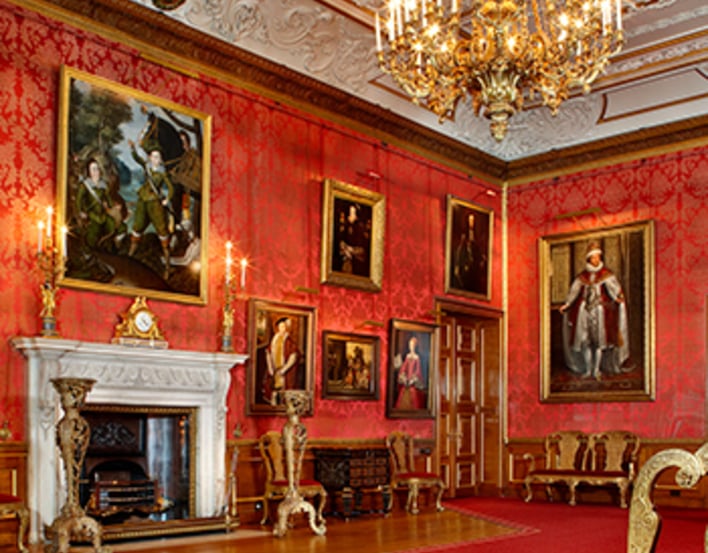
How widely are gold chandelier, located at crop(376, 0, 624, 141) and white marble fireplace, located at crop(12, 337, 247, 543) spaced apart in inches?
162

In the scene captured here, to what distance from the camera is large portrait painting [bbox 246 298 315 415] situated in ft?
36.7

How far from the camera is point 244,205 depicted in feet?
37.3

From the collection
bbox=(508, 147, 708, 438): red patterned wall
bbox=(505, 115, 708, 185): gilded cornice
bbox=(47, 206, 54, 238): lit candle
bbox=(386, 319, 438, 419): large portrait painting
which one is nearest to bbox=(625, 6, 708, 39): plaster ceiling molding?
bbox=(505, 115, 708, 185): gilded cornice

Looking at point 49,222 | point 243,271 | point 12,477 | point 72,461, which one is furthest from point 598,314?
point 12,477

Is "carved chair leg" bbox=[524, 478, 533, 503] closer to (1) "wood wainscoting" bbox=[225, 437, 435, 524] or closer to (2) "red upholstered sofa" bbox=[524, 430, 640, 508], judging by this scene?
(2) "red upholstered sofa" bbox=[524, 430, 640, 508]

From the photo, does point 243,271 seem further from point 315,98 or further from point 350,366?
point 315,98

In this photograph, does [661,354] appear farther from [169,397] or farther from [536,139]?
[169,397]

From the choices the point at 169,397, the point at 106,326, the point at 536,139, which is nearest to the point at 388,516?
the point at 169,397

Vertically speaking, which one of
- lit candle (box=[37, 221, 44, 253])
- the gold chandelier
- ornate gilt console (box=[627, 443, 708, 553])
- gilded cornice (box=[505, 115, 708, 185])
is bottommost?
ornate gilt console (box=[627, 443, 708, 553])

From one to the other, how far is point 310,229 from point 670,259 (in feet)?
18.3

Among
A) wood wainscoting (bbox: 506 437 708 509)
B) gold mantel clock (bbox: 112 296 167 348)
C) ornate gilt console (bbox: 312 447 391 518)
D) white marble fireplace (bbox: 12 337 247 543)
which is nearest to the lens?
white marble fireplace (bbox: 12 337 247 543)

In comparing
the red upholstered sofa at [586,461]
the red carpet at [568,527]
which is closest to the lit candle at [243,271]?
the red carpet at [568,527]

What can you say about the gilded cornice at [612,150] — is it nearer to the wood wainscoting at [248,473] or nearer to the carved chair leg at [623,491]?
the carved chair leg at [623,491]

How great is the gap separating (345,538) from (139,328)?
316 cm
